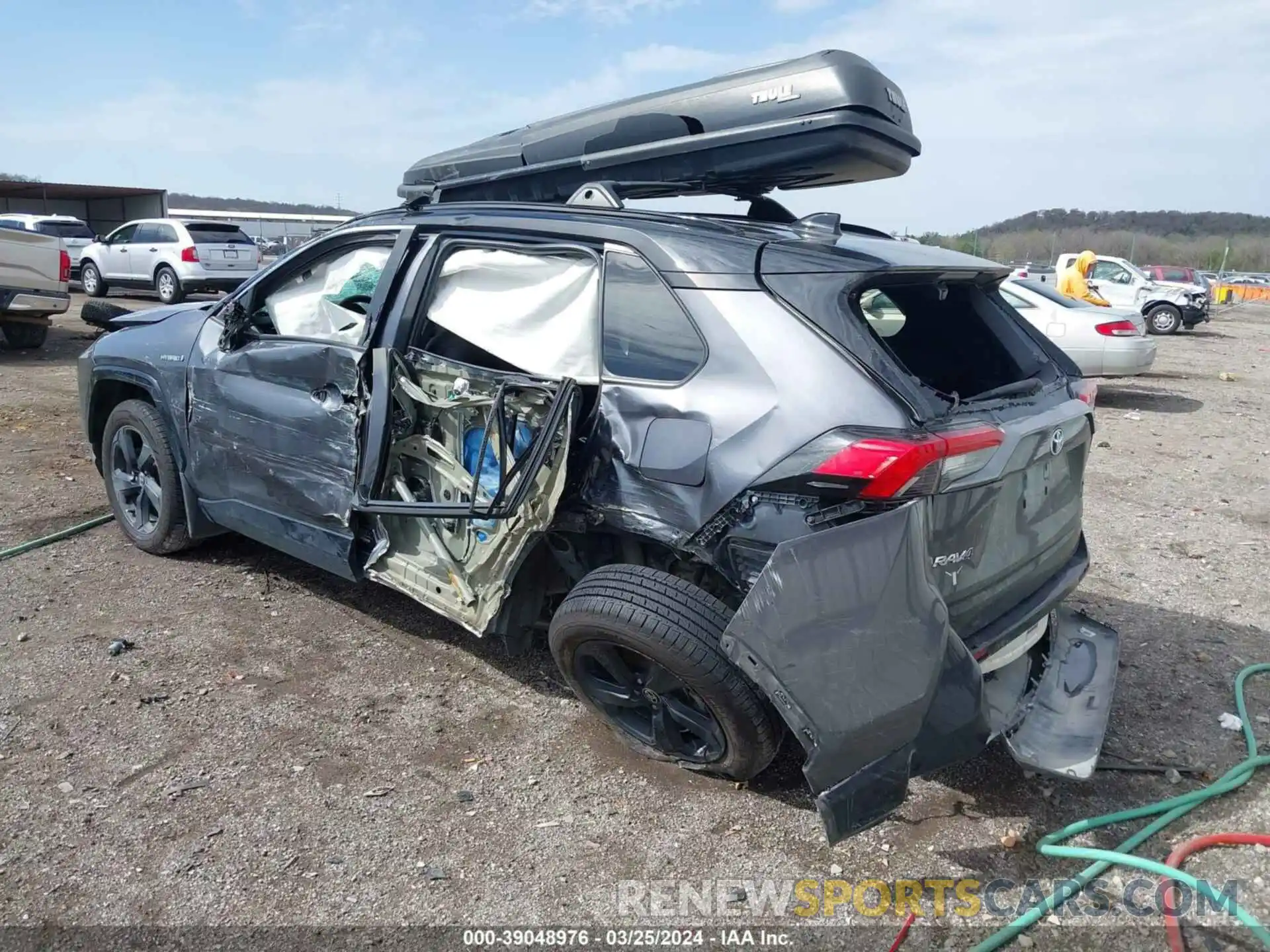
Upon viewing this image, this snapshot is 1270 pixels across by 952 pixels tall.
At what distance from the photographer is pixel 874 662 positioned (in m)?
2.53

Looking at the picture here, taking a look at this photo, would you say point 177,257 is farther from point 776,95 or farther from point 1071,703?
point 1071,703

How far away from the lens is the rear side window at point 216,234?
17.5 m

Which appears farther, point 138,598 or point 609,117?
point 138,598

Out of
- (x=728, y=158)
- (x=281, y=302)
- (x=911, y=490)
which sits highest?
(x=728, y=158)

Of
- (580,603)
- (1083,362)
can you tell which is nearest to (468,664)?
(580,603)

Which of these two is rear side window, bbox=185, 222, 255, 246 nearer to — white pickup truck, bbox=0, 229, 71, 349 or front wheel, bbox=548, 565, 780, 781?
white pickup truck, bbox=0, 229, 71, 349

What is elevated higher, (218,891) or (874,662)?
(874,662)

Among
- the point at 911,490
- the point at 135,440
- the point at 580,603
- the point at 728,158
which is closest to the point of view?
the point at 911,490

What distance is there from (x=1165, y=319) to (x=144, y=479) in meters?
23.2

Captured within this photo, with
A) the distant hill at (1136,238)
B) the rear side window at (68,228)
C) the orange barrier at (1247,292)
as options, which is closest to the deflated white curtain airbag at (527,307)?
the rear side window at (68,228)

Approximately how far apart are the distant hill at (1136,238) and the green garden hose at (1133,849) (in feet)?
104

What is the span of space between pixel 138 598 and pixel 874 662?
11.4ft

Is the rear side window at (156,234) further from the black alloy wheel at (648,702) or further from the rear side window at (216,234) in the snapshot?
the black alloy wheel at (648,702)

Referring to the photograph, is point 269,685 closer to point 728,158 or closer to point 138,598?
point 138,598
